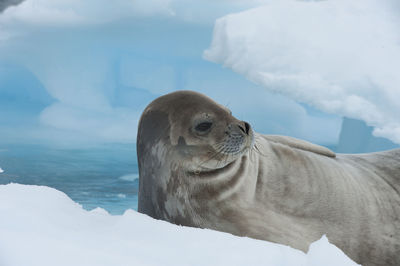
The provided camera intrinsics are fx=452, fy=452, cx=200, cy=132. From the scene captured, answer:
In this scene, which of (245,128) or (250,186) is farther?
(250,186)

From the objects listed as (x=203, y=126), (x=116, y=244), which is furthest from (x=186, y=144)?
(x=116, y=244)

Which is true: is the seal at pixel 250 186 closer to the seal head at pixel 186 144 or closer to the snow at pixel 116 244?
the seal head at pixel 186 144

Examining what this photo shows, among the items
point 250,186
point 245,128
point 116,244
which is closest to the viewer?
point 116,244

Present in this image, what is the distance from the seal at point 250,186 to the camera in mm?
2045

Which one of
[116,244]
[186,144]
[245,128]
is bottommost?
[116,244]

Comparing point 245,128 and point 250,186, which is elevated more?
point 245,128

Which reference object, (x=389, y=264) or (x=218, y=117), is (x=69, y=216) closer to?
(x=218, y=117)

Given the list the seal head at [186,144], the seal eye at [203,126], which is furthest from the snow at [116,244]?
the seal eye at [203,126]

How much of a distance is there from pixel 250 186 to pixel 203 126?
385 millimetres

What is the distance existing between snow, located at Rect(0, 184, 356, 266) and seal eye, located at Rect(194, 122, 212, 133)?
1.55 feet

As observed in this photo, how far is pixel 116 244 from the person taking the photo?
4.74ft

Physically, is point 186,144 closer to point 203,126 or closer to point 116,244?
point 203,126

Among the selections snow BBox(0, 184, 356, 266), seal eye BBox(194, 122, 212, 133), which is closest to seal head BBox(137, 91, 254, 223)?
seal eye BBox(194, 122, 212, 133)

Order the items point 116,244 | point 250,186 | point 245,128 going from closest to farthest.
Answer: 1. point 116,244
2. point 245,128
3. point 250,186
